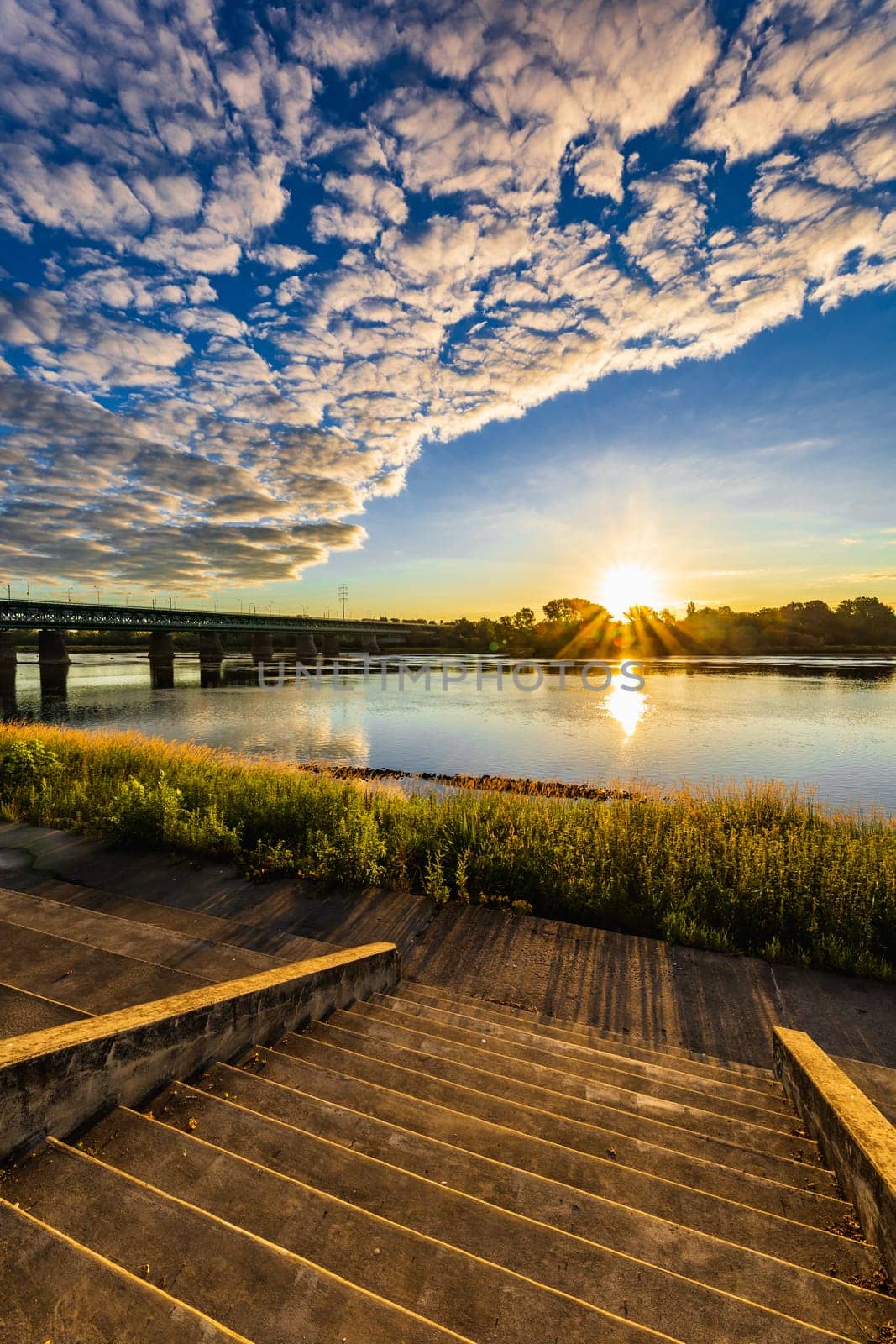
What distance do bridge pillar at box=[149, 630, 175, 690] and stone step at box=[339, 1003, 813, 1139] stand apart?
251 feet

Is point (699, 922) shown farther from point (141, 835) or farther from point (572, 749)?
point (572, 749)

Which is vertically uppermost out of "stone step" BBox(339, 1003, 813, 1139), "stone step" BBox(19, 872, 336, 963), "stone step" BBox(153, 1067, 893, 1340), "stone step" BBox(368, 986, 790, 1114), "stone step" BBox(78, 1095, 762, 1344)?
"stone step" BBox(78, 1095, 762, 1344)

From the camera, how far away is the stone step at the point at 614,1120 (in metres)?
3.22

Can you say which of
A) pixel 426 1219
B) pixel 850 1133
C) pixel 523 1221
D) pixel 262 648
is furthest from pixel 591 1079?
pixel 262 648

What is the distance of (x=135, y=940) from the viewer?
626 centimetres

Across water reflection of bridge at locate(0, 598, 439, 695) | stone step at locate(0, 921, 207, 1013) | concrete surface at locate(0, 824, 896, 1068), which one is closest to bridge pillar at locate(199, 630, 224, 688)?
water reflection of bridge at locate(0, 598, 439, 695)

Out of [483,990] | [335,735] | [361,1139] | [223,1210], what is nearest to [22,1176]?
[223,1210]

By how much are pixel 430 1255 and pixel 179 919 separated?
591cm

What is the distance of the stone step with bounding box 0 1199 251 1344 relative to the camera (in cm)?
188

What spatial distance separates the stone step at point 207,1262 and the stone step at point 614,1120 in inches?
69.7

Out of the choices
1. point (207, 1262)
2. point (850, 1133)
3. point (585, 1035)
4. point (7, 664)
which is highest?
point (207, 1262)

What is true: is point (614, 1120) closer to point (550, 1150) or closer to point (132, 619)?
point (550, 1150)

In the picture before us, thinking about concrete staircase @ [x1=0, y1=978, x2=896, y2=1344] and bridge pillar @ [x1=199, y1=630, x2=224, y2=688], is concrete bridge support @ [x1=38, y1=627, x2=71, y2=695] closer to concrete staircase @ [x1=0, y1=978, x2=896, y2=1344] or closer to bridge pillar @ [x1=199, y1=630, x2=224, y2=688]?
bridge pillar @ [x1=199, y1=630, x2=224, y2=688]

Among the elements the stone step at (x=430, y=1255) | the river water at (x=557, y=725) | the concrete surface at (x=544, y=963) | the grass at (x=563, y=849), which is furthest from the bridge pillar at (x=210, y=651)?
the stone step at (x=430, y=1255)
